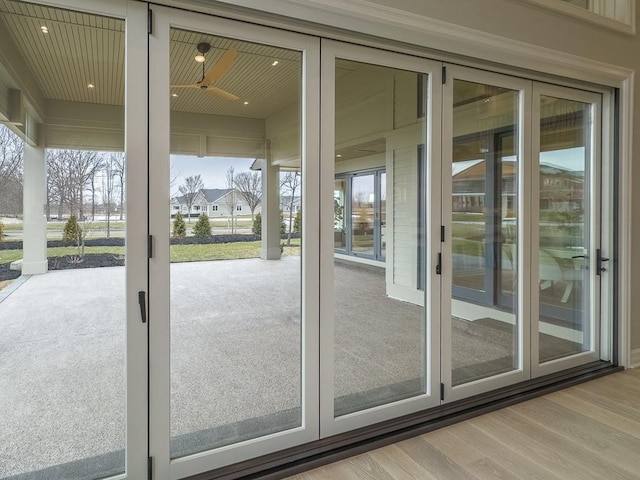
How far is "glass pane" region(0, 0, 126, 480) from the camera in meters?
1.92

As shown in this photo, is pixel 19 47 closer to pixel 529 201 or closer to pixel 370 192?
pixel 370 192

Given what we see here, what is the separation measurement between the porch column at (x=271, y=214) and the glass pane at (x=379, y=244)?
42cm

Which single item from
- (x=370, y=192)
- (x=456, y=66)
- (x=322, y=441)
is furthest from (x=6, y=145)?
(x=456, y=66)

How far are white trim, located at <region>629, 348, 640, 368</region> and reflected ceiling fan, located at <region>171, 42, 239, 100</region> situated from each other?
161 inches

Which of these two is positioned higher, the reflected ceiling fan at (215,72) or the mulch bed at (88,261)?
the reflected ceiling fan at (215,72)

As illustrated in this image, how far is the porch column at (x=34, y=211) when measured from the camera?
1929mm

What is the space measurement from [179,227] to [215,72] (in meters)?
0.90

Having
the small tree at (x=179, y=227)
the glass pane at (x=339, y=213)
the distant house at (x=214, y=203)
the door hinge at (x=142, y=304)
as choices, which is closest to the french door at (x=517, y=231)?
the glass pane at (x=339, y=213)

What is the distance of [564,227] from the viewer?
367cm

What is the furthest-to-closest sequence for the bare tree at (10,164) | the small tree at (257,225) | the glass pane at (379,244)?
the glass pane at (379,244) → the small tree at (257,225) → the bare tree at (10,164)

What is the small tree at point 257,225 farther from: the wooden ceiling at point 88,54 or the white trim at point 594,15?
the white trim at point 594,15

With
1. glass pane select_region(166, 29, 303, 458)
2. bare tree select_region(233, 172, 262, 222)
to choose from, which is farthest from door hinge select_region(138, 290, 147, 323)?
bare tree select_region(233, 172, 262, 222)

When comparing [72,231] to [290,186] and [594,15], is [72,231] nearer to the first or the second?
[290,186]

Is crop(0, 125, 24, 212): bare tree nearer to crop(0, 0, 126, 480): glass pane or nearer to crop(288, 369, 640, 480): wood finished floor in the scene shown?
crop(0, 0, 126, 480): glass pane
